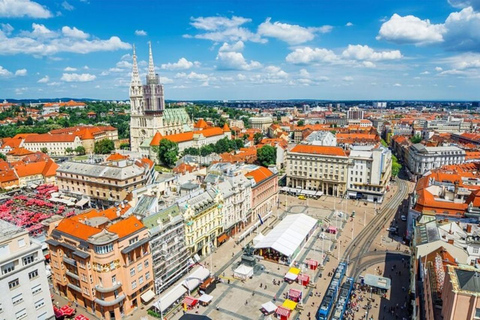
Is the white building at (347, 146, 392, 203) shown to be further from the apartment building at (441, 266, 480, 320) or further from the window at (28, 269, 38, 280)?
the window at (28, 269, 38, 280)

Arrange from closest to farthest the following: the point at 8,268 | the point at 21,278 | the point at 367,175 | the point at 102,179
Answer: the point at 8,268, the point at 21,278, the point at 102,179, the point at 367,175

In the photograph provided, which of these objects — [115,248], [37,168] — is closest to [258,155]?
[37,168]

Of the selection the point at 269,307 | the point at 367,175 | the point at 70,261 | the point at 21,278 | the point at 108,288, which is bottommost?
the point at 269,307

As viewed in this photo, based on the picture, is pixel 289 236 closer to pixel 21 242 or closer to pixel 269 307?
pixel 269 307

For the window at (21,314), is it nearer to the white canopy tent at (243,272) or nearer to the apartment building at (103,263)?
the apartment building at (103,263)

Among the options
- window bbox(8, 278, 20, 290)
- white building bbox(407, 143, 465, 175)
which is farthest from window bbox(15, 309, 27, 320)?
white building bbox(407, 143, 465, 175)

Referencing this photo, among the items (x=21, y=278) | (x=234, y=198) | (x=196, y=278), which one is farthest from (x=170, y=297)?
(x=234, y=198)

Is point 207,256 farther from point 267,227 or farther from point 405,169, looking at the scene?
point 405,169
